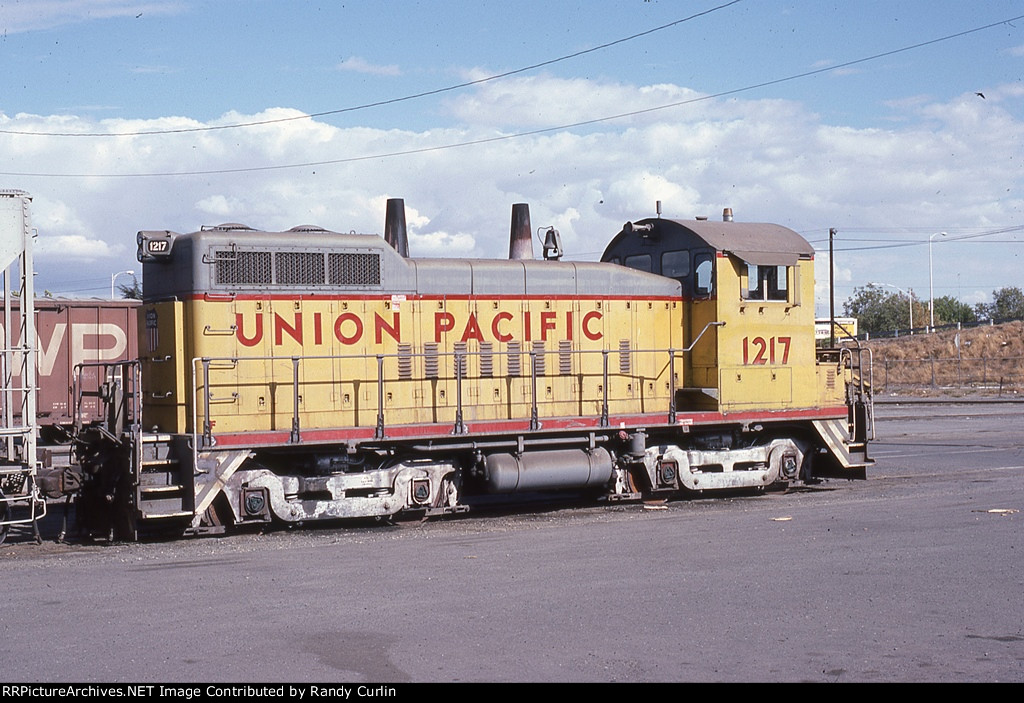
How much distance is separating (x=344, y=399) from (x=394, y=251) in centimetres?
189

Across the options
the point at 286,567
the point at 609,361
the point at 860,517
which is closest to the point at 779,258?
the point at 609,361

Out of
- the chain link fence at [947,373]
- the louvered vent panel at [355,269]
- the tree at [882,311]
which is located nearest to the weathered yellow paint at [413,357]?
the louvered vent panel at [355,269]

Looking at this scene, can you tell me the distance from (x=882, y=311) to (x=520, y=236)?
9814 centimetres

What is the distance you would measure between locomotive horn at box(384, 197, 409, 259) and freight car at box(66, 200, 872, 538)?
1.1 inches

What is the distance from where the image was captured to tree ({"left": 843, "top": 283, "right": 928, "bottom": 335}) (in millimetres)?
103238

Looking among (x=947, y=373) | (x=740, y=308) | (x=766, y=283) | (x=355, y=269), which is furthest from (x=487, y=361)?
(x=947, y=373)

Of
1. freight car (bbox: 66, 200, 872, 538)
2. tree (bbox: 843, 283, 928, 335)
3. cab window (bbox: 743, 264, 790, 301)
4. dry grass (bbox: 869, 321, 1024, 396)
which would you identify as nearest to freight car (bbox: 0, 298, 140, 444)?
freight car (bbox: 66, 200, 872, 538)

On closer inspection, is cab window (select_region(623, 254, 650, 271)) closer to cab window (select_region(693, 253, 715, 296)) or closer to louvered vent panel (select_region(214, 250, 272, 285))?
cab window (select_region(693, 253, 715, 296))

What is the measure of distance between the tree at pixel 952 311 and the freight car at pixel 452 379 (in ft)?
367

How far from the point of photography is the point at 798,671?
6297 millimetres

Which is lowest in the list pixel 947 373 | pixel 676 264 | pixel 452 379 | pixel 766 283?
pixel 947 373

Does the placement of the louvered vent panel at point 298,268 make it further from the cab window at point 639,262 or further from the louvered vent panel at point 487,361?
the cab window at point 639,262

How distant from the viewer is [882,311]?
349 feet

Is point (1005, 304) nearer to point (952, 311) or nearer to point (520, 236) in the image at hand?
point (952, 311)
